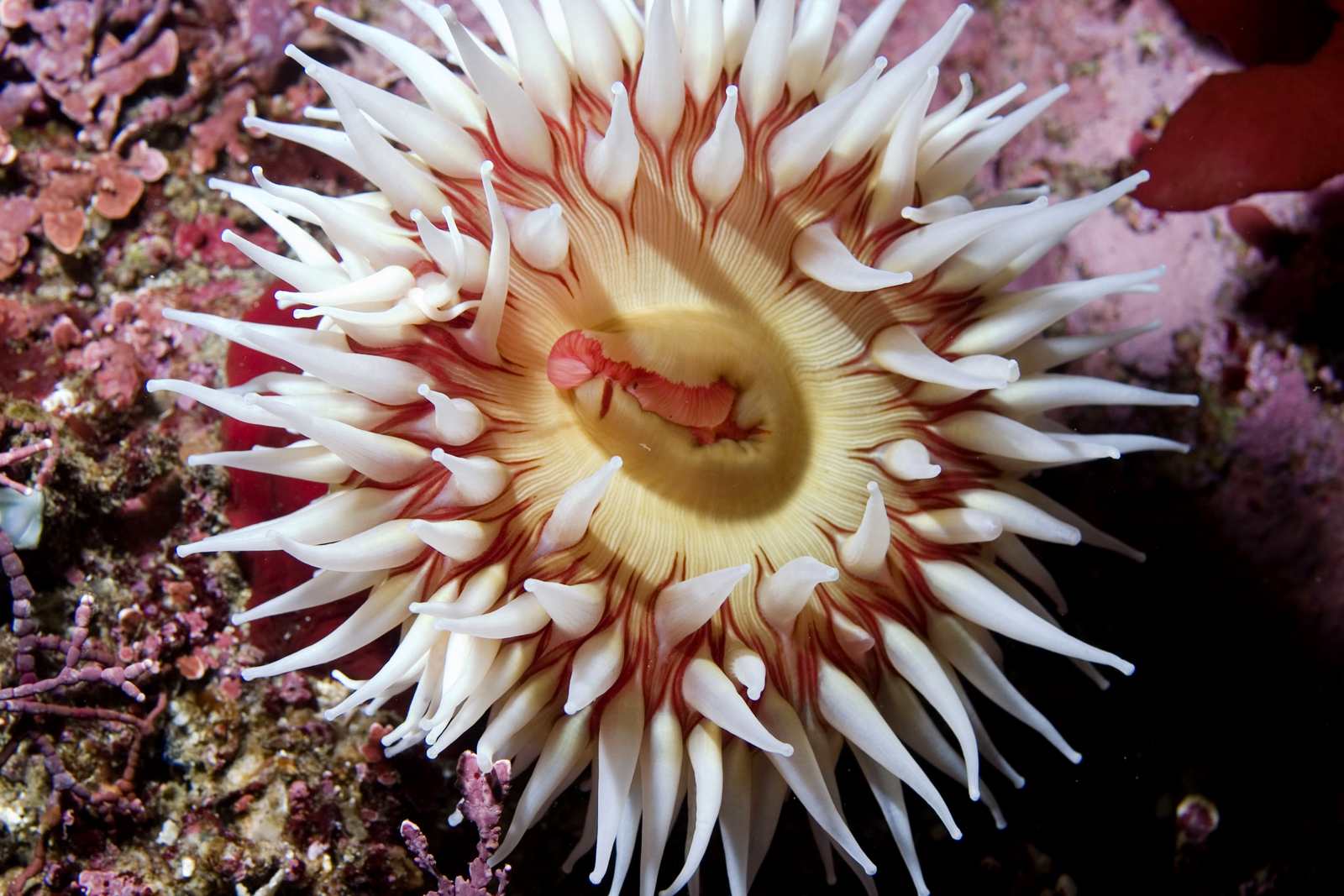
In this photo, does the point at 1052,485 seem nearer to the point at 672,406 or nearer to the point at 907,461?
the point at 907,461

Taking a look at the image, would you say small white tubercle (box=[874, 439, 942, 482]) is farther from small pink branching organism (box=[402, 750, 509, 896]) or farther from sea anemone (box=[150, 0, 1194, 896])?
small pink branching organism (box=[402, 750, 509, 896])

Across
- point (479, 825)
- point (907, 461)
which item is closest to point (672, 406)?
point (907, 461)

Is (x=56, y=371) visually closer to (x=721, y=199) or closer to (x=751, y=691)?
(x=721, y=199)

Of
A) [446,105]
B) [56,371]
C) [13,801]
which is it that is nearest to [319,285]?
[446,105]

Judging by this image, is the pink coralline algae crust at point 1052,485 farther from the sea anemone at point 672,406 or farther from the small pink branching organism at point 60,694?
the sea anemone at point 672,406

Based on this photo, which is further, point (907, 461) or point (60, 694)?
point (60, 694)

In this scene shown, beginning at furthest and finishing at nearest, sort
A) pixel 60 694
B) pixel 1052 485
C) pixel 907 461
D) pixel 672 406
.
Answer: pixel 1052 485 → pixel 60 694 → pixel 672 406 → pixel 907 461

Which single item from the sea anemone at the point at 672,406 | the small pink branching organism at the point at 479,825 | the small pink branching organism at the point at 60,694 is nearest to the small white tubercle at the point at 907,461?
the sea anemone at the point at 672,406
